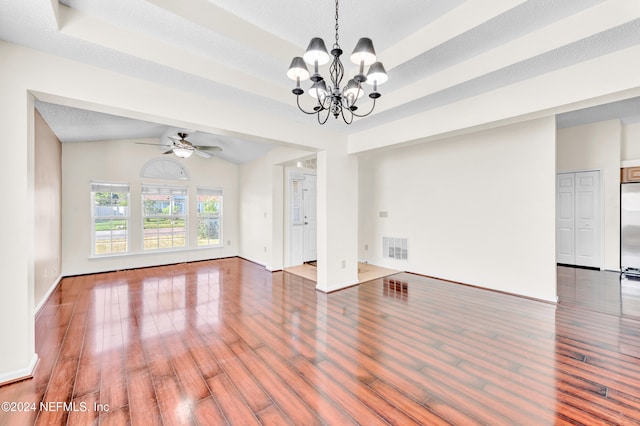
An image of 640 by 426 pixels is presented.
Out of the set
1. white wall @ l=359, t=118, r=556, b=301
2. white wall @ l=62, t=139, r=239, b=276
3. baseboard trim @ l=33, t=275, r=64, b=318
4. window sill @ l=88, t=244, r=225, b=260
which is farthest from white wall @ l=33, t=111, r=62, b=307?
white wall @ l=359, t=118, r=556, b=301

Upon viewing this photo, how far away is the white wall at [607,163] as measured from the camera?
536 cm

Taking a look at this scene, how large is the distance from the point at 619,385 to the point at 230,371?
2.99m

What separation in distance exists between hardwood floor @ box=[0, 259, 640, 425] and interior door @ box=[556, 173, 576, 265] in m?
1.97

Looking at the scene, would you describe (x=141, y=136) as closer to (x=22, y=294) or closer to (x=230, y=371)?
(x=22, y=294)

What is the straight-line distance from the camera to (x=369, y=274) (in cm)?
543

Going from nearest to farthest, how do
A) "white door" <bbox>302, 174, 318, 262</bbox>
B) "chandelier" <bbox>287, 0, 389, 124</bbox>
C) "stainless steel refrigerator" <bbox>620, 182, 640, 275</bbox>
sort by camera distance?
"chandelier" <bbox>287, 0, 389, 124</bbox> → "stainless steel refrigerator" <bbox>620, 182, 640, 275</bbox> → "white door" <bbox>302, 174, 318, 262</bbox>

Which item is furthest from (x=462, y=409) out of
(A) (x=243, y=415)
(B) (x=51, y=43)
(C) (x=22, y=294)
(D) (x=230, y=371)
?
(B) (x=51, y=43)

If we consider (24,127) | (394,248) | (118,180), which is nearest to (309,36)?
(24,127)

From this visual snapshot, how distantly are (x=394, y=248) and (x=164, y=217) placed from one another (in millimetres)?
5420

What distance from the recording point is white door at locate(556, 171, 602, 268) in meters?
5.58

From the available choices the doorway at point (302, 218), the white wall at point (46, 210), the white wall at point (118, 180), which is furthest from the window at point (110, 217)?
the doorway at point (302, 218)

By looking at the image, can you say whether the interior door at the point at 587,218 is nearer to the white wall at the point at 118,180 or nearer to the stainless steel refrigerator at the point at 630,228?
the stainless steel refrigerator at the point at 630,228

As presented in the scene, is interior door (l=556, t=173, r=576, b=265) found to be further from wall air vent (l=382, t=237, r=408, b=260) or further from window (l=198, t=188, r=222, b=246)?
window (l=198, t=188, r=222, b=246)

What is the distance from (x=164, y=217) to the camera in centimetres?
652
